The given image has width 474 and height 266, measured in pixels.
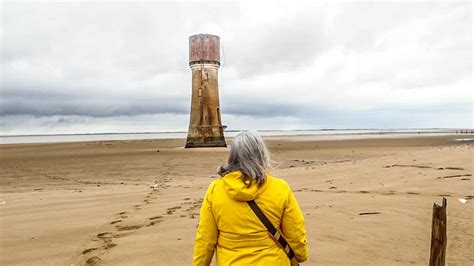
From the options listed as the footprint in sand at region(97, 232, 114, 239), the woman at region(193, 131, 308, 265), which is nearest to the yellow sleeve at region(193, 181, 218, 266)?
the woman at region(193, 131, 308, 265)

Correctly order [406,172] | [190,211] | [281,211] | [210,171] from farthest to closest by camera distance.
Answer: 1. [210,171]
2. [406,172]
3. [190,211]
4. [281,211]

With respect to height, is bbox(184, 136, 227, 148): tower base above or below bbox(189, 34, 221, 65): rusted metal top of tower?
below

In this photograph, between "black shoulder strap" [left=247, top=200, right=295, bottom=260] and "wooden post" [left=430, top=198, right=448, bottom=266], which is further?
"wooden post" [left=430, top=198, right=448, bottom=266]

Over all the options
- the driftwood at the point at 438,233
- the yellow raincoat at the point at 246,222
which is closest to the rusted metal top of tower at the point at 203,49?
the driftwood at the point at 438,233

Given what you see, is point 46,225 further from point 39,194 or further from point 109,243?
point 39,194

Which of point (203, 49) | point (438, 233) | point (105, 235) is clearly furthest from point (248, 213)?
point (203, 49)

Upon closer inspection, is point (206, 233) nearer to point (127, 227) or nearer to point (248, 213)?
point (248, 213)

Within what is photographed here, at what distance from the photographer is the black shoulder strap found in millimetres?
2779

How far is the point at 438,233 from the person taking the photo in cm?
391

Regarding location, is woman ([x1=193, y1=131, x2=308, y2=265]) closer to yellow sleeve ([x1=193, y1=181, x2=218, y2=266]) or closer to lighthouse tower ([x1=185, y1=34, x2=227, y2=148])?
yellow sleeve ([x1=193, y1=181, x2=218, y2=266])

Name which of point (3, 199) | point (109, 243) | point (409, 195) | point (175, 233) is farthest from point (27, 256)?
Answer: point (409, 195)

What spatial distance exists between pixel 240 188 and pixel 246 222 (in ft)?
0.83

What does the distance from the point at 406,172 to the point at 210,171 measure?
707 centimetres

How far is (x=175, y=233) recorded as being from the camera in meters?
6.23
